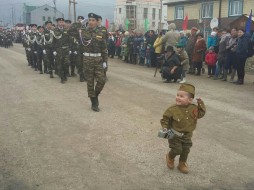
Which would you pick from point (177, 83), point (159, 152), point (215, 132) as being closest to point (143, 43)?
point (177, 83)

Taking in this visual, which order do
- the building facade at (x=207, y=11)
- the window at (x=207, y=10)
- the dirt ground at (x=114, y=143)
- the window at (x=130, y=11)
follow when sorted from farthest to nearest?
the window at (x=130, y=11), the window at (x=207, y=10), the building facade at (x=207, y=11), the dirt ground at (x=114, y=143)

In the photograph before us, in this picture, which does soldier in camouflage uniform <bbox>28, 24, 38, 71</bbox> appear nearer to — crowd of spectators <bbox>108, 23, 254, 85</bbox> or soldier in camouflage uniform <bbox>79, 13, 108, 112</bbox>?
crowd of spectators <bbox>108, 23, 254, 85</bbox>

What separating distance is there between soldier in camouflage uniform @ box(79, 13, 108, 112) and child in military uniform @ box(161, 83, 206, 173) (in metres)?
3.47

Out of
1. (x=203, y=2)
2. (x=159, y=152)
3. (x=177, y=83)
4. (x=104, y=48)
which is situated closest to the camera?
(x=159, y=152)

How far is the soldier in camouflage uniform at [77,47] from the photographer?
1232 centimetres

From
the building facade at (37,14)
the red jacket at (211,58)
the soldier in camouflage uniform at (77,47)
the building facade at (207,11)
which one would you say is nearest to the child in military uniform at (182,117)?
the soldier in camouflage uniform at (77,47)

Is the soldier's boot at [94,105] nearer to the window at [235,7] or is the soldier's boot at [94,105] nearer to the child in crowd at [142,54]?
the child in crowd at [142,54]

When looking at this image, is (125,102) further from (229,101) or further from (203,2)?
(203,2)

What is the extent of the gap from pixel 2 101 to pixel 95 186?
18.8ft

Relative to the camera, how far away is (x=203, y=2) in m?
36.2

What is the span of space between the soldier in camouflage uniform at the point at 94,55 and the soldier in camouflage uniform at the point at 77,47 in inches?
145

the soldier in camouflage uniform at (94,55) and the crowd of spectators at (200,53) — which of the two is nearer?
the soldier in camouflage uniform at (94,55)

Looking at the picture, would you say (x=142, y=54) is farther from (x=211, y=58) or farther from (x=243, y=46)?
(x=243, y=46)

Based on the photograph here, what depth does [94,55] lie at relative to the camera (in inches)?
316
